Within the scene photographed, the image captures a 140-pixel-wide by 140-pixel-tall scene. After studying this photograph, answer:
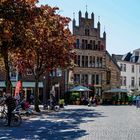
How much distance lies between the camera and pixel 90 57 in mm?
80000

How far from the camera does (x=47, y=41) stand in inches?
1658

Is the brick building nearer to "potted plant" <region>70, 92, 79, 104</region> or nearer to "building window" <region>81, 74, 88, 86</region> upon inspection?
"building window" <region>81, 74, 88, 86</region>

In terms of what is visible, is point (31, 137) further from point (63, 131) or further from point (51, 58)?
point (51, 58)

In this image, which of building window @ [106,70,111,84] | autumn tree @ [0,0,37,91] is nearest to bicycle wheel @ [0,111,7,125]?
autumn tree @ [0,0,37,91]

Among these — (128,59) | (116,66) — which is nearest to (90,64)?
(116,66)

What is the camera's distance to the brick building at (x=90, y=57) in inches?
3088

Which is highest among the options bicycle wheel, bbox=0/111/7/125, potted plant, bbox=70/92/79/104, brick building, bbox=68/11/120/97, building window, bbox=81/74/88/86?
brick building, bbox=68/11/120/97

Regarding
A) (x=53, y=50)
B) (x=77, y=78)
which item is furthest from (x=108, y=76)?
(x=53, y=50)

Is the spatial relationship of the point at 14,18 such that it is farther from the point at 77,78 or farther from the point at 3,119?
the point at 77,78

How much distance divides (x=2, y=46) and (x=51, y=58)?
15.9 metres

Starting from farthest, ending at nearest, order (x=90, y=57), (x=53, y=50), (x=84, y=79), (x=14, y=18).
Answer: (x=90, y=57) → (x=84, y=79) → (x=53, y=50) → (x=14, y=18)

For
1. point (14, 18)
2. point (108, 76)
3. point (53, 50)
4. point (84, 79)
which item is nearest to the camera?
point (14, 18)

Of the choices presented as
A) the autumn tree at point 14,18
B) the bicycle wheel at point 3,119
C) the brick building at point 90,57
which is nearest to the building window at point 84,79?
the brick building at point 90,57

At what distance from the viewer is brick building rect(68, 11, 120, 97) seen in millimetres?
78438
